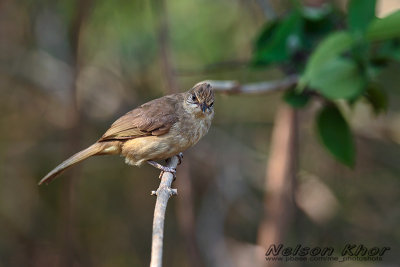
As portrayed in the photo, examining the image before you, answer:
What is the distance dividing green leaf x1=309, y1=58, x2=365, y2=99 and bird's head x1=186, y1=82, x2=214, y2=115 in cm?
91

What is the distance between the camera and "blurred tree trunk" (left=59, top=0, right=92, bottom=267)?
5766 mm

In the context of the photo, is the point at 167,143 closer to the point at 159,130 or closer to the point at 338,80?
the point at 159,130

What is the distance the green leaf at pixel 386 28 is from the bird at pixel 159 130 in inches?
53.4

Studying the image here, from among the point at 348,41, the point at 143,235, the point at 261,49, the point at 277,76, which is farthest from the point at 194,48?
the point at 348,41

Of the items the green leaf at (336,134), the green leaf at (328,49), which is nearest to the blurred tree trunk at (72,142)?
the green leaf at (336,134)

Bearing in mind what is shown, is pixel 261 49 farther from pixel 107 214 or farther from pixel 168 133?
pixel 107 214

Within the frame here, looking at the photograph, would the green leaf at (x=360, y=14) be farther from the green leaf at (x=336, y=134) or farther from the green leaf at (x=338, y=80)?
the green leaf at (x=336, y=134)

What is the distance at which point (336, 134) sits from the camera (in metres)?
4.30

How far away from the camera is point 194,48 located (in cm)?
684

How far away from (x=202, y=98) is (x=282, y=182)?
77.7 inches

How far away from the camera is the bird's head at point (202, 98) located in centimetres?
422

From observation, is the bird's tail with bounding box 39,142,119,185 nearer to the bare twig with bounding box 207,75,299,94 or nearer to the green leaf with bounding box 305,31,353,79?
the bare twig with bounding box 207,75,299,94

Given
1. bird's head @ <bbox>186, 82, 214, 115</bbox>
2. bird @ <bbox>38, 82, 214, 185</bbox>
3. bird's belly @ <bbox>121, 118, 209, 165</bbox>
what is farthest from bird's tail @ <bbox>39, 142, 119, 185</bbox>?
bird's head @ <bbox>186, 82, 214, 115</bbox>

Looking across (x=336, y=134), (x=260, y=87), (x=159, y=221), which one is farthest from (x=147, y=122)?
(x=159, y=221)
